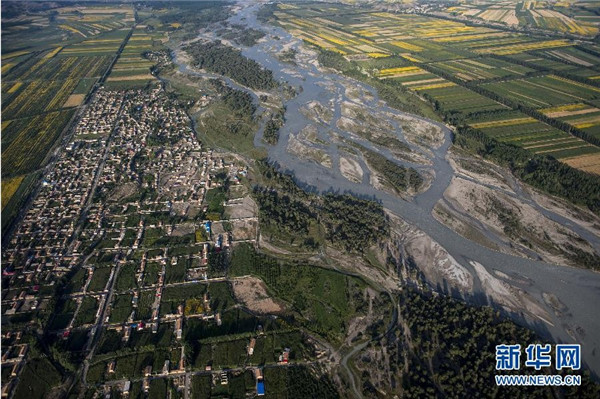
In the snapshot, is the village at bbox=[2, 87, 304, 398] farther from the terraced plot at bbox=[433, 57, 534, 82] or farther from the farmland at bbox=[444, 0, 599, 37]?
the farmland at bbox=[444, 0, 599, 37]

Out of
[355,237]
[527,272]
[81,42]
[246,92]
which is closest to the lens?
[527,272]

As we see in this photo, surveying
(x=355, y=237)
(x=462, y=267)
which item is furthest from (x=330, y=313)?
(x=462, y=267)

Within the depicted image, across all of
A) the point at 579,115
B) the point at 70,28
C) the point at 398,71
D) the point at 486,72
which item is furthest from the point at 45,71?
the point at 579,115

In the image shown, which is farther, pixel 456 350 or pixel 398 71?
pixel 398 71

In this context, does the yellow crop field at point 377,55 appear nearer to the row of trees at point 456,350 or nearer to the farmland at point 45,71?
the farmland at point 45,71

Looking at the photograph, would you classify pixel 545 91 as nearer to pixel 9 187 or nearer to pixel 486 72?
pixel 486 72

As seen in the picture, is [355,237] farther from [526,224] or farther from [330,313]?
[526,224]

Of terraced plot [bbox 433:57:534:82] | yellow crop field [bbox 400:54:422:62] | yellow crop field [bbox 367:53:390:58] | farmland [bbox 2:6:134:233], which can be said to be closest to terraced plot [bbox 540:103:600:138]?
terraced plot [bbox 433:57:534:82]
